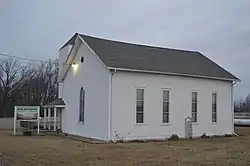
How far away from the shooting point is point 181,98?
72.0 feet

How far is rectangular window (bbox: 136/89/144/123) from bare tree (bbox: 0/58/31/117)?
37.5 metres

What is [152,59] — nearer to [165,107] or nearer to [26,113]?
[165,107]

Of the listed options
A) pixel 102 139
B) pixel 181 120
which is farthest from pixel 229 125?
pixel 102 139

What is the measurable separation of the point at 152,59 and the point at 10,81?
4295 cm

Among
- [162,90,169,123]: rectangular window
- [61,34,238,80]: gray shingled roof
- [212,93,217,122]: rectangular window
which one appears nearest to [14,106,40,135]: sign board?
[61,34,238,80]: gray shingled roof

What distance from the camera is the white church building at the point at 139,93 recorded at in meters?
19.5

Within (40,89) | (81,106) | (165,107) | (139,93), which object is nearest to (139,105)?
(139,93)

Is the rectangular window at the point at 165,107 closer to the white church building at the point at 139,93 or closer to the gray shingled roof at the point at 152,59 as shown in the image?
the white church building at the point at 139,93

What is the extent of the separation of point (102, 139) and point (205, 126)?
7.09 meters

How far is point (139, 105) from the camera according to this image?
2017 centimetres

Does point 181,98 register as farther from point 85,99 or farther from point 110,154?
point 110,154

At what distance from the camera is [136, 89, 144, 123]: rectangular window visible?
2008 centimetres

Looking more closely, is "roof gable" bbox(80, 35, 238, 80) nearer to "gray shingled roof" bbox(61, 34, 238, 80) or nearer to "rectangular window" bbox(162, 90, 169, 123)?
"gray shingled roof" bbox(61, 34, 238, 80)

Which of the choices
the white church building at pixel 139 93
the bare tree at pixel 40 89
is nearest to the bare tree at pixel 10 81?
the bare tree at pixel 40 89
